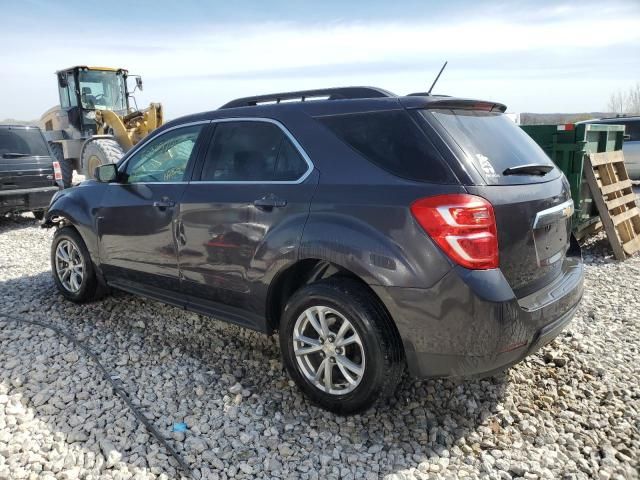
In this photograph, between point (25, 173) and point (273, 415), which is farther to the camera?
point (25, 173)

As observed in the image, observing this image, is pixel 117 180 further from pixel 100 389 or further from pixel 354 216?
pixel 354 216

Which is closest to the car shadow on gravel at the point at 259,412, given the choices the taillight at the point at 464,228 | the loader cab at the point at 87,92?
the taillight at the point at 464,228

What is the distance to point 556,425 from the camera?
2.97 meters

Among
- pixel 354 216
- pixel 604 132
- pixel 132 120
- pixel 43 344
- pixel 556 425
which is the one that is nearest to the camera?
pixel 354 216

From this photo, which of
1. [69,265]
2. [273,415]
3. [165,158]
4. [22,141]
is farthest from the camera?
[22,141]

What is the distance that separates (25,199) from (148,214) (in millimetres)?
6069

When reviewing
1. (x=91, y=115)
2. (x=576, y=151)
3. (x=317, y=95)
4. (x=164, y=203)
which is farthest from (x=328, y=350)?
(x=91, y=115)

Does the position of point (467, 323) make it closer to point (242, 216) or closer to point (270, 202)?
point (270, 202)

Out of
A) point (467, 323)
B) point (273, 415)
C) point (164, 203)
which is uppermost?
point (164, 203)

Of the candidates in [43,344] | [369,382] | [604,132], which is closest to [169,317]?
[43,344]

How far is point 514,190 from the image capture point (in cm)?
270

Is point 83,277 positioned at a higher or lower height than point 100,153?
lower

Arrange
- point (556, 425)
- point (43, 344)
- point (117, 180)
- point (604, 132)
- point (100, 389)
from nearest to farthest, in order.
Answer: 1. point (556, 425)
2. point (100, 389)
3. point (43, 344)
4. point (117, 180)
5. point (604, 132)

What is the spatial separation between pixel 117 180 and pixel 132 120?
8382 millimetres
